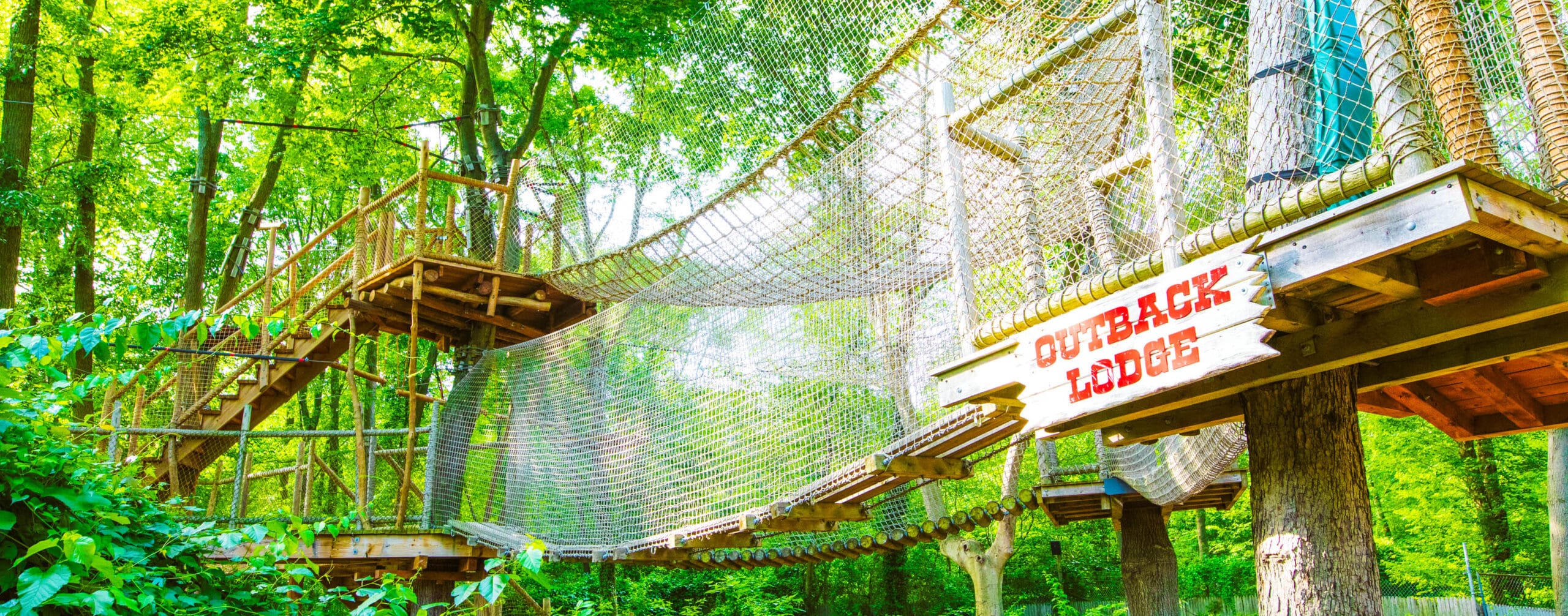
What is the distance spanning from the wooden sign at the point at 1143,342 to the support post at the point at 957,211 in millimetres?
538

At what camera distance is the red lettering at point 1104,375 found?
283 cm

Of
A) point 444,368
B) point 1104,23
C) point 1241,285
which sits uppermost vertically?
point 444,368

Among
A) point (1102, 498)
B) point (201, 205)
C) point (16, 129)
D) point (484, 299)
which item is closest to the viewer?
point (1102, 498)

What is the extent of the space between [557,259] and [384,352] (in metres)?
11.1

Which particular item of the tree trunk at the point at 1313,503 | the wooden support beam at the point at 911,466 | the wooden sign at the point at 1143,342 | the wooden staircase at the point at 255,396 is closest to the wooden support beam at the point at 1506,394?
the tree trunk at the point at 1313,503

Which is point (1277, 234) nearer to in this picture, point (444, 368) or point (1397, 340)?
point (1397, 340)

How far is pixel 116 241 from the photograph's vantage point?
50.0 ft

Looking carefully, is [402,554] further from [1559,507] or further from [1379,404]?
[1559,507]

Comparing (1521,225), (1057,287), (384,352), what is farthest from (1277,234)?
(384,352)

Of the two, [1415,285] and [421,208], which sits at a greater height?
[421,208]

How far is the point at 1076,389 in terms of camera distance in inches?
116

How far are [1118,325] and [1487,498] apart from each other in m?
14.3

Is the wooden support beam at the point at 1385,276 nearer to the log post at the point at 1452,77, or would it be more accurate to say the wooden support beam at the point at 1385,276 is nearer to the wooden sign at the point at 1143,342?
the wooden sign at the point at 1143,342

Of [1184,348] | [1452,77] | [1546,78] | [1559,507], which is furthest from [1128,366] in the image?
[1559,507]
